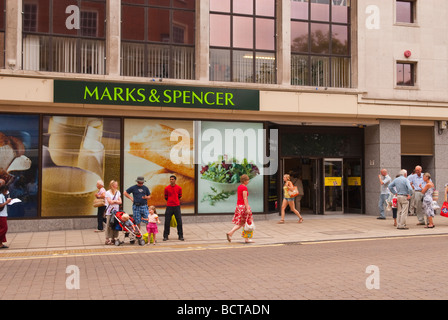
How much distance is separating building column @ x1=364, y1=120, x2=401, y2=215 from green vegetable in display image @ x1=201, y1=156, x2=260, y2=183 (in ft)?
17.8

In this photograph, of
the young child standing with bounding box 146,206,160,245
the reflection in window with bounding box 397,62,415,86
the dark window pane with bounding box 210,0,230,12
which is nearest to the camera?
the young child standing with bounding box 146,206,160,245

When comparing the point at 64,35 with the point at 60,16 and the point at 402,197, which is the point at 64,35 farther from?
the point at 402,197

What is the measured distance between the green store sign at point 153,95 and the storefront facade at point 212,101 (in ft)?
0.12

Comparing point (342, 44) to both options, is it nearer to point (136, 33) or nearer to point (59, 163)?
point (136, 33)

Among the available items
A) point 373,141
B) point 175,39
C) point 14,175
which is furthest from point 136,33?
point 373,141

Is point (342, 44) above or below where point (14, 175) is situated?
above

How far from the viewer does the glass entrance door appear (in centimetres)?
2023

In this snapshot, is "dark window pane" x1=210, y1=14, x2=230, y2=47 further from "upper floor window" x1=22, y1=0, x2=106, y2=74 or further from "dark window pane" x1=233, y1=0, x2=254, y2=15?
"upper floor window" x1=22, y1=0, x2=106, y2=74

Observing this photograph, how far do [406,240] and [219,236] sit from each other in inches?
199

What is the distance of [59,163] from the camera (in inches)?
615

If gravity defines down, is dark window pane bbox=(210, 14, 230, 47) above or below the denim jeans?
above
